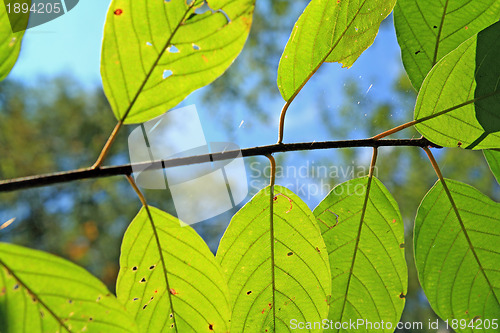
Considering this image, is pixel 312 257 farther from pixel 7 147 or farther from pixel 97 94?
pixel 97 94

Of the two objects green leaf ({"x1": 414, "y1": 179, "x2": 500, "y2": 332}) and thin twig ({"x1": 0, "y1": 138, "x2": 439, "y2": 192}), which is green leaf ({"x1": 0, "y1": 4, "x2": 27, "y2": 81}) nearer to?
thin twig ({"x1": 0, "y1": 138, "x2": 439, "y2": 192})

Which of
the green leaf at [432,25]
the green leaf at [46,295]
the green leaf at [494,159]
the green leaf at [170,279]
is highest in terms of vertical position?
the green leaf at [432,25]

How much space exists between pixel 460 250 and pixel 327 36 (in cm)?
41

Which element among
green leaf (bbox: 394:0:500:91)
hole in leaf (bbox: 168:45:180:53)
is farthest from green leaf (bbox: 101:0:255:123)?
green leaf (bbox: 394:0:500:91)

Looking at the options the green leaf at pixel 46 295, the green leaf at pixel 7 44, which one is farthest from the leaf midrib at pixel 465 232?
the green leaf at pixel 7 44

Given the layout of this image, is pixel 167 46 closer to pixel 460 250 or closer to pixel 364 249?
pixel 364 249

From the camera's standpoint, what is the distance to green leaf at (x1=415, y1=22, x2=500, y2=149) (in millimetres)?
523

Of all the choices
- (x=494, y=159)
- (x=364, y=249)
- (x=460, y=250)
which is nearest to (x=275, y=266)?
(x=364, y=249)

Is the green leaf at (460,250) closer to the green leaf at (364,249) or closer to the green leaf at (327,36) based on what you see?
the green leaf at (364,249)

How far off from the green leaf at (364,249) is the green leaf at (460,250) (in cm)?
4

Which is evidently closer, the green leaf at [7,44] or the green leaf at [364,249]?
the green leaf at [7,44]

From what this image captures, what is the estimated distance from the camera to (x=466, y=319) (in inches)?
25.8

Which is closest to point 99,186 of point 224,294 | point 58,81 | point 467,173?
point 58,81

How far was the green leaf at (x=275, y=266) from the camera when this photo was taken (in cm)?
61
